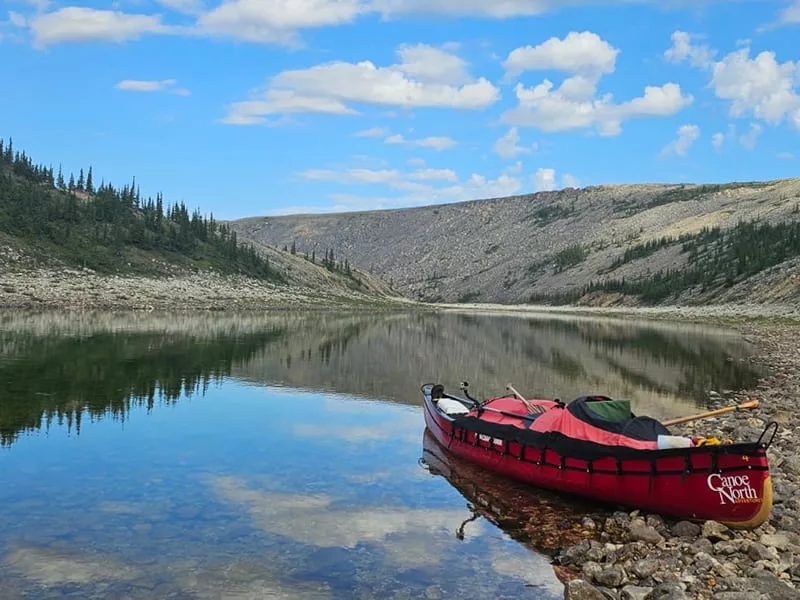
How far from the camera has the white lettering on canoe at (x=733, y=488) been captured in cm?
1448

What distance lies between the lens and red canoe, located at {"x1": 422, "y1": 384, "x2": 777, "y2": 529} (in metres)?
14.7

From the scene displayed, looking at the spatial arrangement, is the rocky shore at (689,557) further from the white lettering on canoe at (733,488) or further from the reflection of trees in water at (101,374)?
the reflection of trees in water at (101,374)

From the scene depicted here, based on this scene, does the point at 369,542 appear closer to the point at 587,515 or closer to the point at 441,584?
the point at 441,584

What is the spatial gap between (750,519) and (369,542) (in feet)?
24.5

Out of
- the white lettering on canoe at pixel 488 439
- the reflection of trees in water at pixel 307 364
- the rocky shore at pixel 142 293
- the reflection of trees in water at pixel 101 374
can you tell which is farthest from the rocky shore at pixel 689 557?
the rocky shore at pixel 142 293

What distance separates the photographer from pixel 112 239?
123500 mm

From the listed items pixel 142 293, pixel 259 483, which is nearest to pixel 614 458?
pixel 259 483

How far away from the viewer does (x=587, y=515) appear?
56.0ft

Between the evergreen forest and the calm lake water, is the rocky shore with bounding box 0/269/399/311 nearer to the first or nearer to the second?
the evergreen forest

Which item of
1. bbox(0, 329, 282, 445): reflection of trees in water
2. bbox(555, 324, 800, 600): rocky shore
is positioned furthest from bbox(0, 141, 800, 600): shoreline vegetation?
bbox(0, 329, 282, 445): reflection of trees in water

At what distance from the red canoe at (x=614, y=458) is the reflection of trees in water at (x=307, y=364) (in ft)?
40.5

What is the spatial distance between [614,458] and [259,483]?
865 centimetres

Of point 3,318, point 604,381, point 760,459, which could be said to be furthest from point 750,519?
point 3,318

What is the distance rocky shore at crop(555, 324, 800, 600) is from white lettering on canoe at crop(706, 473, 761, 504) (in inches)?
24.4
